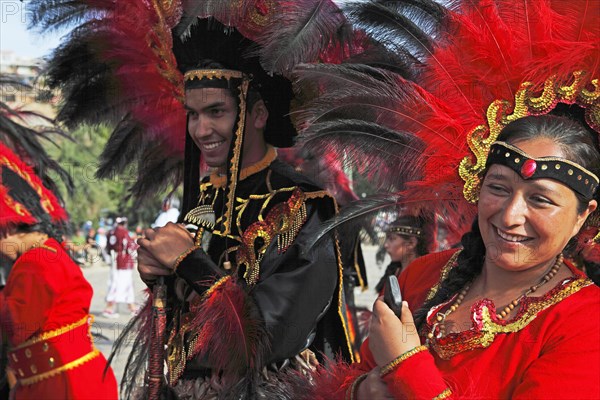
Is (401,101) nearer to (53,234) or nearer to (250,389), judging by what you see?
(250,389)

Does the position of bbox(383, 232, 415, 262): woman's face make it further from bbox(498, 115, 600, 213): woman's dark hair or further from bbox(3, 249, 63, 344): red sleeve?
bbox(498, 115, 600, 213): woman's dark hair

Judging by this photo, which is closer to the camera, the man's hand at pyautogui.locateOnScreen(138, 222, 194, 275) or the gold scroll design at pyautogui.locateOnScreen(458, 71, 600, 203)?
the gold scroll design at pyautogui.locateOnScreen(458, 71, 600, 203)

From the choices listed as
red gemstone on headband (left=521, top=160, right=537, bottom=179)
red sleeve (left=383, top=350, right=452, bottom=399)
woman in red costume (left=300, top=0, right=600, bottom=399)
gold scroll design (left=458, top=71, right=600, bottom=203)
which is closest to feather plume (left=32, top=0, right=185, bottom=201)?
woman in red costume (left=300, top=0, right=600, bottom=399)

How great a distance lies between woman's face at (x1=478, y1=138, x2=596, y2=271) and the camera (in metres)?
2.15

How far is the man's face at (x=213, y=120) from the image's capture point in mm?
3406

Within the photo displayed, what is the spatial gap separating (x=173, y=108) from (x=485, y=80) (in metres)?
2.02

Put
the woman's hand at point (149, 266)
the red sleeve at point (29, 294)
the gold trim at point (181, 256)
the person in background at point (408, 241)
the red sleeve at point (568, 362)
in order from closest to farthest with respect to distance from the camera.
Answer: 1. the red sleeve at point (568, 362)
2. the gold trim at point (181, 256)
3. the woman's hand at point (149, 266)
4. the red sleeve at point (29, 294)
5. the person in background at point (408, 241)

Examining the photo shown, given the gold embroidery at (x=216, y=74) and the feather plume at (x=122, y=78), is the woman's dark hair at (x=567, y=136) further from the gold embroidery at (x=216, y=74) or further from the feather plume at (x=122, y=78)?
the feather plume at (x=122, y=78)

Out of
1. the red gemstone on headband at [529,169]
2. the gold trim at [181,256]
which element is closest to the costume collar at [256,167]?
the gold trim at [181,256]

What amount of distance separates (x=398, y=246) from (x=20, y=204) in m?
2.89

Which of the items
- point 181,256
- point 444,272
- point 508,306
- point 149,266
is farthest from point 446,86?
point 149,266

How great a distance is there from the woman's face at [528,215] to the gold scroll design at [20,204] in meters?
3.12

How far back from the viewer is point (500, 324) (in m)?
2.22

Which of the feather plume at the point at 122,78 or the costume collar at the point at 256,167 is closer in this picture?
the costume collar at the point at 256,167
